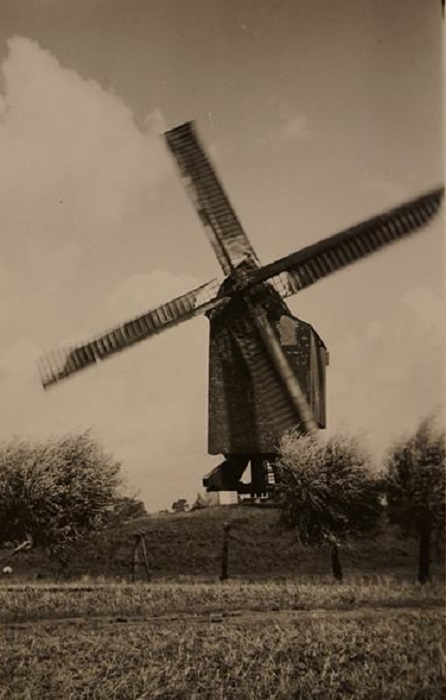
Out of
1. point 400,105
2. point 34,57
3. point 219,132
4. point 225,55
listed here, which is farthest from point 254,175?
point 34,57

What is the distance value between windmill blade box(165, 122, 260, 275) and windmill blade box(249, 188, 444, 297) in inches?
17.7

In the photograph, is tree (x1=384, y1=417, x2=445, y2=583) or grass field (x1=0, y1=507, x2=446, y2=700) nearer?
grass field (x1=0, y1=507, x2=446, y2=700)

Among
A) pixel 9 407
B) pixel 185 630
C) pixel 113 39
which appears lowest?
pixel 185 630

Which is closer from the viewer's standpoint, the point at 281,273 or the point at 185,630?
the point at 185,630

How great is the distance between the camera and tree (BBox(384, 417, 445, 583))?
8.09 metres

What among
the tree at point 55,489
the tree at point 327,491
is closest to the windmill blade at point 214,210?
the tree at point 327,491

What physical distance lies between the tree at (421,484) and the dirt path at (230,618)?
0.68 meters

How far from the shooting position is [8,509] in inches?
550

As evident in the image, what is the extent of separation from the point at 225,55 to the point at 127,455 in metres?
5.36

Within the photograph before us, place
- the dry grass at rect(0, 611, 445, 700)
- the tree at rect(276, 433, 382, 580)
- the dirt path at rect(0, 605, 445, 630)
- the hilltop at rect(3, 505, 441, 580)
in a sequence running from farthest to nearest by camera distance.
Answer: the hilltop at rect(3, 505, 441, 580) < the tree at rect(276, 433, 382, 580) < the dirt path at rect(0, 605, 445, 630) < the dry grass at rect(0, 611, 445, 700)

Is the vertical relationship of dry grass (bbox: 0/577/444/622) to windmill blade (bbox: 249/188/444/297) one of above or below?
below

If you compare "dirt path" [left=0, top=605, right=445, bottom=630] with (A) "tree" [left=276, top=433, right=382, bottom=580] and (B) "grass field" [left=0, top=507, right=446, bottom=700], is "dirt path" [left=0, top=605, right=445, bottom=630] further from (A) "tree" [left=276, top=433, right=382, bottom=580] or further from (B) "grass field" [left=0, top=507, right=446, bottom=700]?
(A) "tree" [left=276, top=433, right=382, bottom=580]

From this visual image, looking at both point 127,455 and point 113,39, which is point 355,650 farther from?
point 113,39

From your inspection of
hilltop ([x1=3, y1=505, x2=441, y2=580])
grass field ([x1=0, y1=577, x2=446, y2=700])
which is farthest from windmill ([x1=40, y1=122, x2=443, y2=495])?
grass field ([x1=0, y1=577, x2=446, y2=700])
